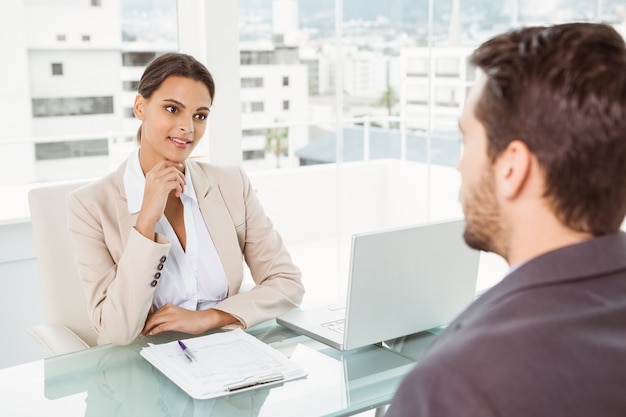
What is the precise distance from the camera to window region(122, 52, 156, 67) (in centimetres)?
356

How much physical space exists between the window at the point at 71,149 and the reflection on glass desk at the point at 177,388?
2.03m

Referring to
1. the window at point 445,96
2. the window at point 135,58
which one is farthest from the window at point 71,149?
the window at point 445,96

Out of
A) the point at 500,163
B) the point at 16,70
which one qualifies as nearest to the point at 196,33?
the point at 16,70

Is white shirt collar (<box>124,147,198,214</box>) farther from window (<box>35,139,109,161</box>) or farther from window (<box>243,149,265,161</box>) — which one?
window (<box>243,149,265,161</box>)

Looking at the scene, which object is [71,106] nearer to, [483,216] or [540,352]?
[483,216]

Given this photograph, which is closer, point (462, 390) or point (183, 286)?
point (462, 390)

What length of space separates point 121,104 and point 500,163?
299cm

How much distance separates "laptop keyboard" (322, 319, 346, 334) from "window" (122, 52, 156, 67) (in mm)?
2119

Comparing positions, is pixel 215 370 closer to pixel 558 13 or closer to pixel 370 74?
pixel 370 74

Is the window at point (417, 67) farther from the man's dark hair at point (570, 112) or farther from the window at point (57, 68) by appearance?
the man's dark hair at point (570, 112)

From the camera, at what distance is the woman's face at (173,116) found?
2.06 meters

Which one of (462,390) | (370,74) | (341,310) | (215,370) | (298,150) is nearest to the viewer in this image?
(462,390)

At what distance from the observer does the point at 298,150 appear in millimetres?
5188

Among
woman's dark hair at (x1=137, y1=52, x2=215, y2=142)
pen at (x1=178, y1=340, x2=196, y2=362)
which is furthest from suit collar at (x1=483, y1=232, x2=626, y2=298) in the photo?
woman's dark hair at (x1=137, y1=52, x2=215, y2=142)
